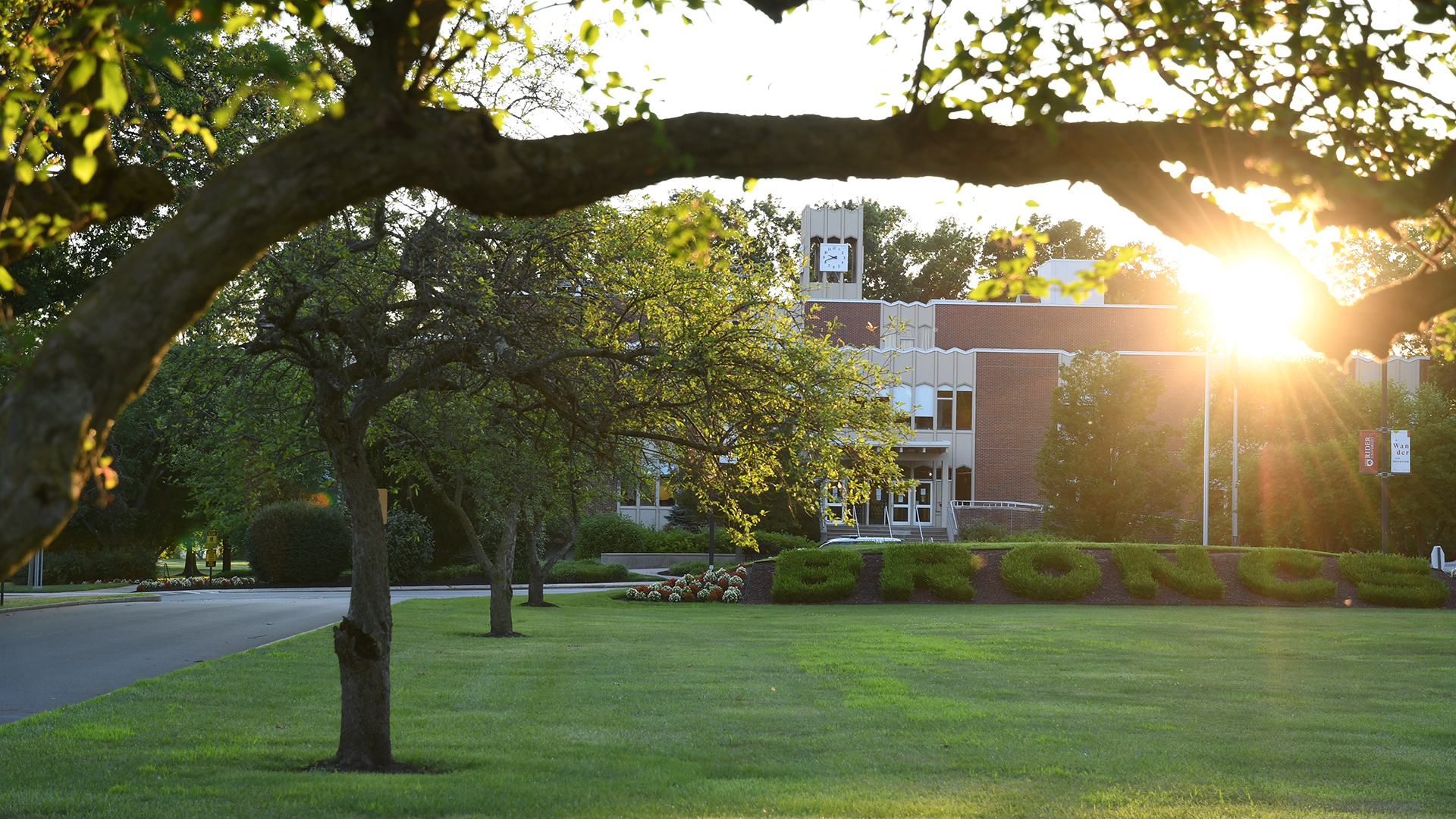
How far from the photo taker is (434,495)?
42.0 metres

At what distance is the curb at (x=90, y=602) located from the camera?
999 inches

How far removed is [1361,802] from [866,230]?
241 ft

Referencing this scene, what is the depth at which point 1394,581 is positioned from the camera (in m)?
28.2

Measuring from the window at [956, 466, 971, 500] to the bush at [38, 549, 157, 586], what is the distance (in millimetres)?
34746

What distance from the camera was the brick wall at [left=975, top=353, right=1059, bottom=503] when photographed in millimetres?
55344

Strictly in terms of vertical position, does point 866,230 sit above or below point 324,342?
above

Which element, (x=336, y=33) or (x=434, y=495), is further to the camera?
(x=434, y=495)

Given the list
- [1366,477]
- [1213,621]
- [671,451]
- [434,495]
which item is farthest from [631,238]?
[1366,477]

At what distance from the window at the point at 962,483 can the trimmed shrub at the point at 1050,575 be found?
26341 millimetres

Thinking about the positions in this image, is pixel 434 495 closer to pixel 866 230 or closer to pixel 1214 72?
pixel 1214 72

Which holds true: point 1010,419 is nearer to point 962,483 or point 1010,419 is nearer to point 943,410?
point 943,410

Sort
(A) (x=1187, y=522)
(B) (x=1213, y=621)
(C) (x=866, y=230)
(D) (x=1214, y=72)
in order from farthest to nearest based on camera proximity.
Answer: (C) (x=866, y=230), (A) (x=1187, y=522), (B) (x=1213, y=621), (D) (x=1214, y=72)

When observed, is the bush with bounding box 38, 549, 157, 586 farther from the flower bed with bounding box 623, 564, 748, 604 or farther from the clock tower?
the clock tower

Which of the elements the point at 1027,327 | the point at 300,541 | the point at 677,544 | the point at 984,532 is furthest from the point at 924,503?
the point at 300,541
